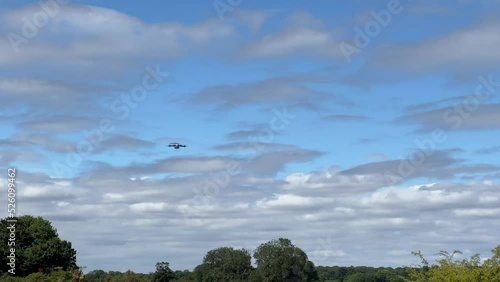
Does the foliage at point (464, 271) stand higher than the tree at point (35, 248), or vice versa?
the tree at point (35, 248)

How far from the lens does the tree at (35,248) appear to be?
102438 millimetres

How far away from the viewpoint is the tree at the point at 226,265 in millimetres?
154275

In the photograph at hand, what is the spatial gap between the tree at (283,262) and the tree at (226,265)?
3325 millimetres

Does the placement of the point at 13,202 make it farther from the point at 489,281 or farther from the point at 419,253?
the point at 489,281

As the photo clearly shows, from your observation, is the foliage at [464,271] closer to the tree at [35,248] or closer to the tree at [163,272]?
the tree at [35,248]

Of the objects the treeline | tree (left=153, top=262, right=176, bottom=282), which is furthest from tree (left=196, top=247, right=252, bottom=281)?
tree (left=153, top=262, right=176, bottom=282)

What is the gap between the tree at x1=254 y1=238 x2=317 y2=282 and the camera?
152 metres

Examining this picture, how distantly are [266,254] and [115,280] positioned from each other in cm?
7584

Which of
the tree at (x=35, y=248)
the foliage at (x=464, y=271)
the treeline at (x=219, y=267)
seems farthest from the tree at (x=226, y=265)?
the foliage at (x=464, y=271)

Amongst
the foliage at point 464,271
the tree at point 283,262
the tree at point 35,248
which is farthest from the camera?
the tree at point 283,262

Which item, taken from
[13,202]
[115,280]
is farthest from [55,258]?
[13,202]

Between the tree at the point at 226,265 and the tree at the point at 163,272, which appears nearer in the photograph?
the tree at the point at 163,272

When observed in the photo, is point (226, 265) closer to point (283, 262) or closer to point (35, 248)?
point (283, 262)

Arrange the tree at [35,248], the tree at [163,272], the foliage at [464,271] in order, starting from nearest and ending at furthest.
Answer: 1. the foliage at [464,271]
2. the tree at [35,248]
3. the tree at [163,272]
